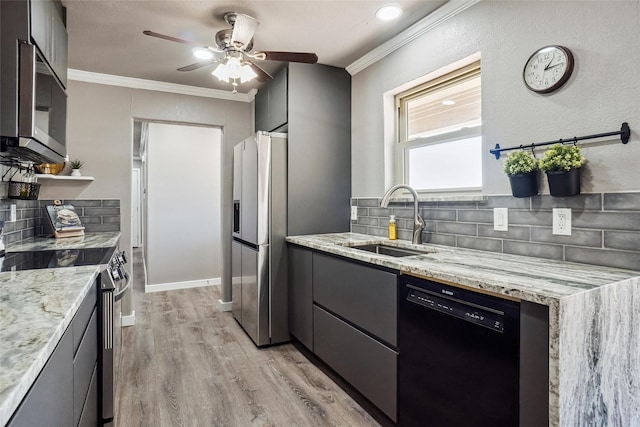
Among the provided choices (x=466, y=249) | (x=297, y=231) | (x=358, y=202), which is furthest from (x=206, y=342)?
(x=466, y=249)

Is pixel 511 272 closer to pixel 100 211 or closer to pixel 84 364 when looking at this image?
pixel 84 364

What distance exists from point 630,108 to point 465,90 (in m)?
0.98

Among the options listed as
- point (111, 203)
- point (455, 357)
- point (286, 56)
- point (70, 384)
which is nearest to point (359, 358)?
point (455, 357)

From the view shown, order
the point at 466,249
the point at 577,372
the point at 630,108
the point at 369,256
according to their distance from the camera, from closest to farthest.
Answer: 1. the point at 577,372
2. the point at 630,108
3. the point at 369,256
4. the point at 466,249

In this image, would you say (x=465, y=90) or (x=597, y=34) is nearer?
(x=597, y=34)

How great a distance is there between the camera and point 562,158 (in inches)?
58.0

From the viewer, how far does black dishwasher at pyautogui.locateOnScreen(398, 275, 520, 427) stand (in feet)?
3.87

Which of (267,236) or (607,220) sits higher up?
(607,220)

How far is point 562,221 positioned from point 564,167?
25 cm

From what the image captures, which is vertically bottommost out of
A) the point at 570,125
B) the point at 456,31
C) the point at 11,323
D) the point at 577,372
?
the point at 577,372

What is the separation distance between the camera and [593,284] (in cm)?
115

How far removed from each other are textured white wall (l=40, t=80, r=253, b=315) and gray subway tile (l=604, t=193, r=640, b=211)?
3.47 meters

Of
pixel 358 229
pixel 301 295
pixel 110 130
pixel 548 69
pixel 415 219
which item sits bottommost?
pixel 301 295

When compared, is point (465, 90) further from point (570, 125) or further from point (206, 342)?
point (206, 342)
